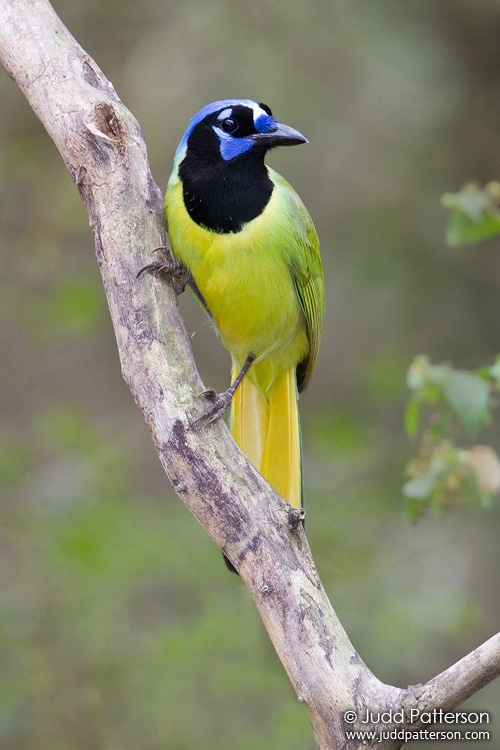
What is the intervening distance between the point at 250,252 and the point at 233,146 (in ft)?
1.33

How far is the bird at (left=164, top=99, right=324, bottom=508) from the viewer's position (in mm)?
3303

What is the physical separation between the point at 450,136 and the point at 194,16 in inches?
64.7

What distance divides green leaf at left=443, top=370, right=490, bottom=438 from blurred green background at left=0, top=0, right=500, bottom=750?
171cm

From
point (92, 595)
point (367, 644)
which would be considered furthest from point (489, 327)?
point (92, 595)

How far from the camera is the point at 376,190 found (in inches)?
239

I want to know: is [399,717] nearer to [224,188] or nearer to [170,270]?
[170,270]

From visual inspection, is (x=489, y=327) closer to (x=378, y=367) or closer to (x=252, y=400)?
(x=378, y=367)

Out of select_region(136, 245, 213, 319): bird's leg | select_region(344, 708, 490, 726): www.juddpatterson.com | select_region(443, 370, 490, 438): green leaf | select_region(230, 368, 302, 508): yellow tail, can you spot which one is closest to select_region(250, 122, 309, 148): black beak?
select_region(136, 245, 213, 319): bird's leg

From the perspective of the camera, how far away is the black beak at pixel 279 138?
3389 millimetres

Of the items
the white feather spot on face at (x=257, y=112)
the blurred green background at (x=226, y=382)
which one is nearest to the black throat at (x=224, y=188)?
the white feather spot on face at (x=257, y=112)

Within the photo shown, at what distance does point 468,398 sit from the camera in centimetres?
292

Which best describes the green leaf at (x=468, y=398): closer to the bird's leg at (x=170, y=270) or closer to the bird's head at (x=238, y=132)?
the bird's leg at (x=170, y=270)

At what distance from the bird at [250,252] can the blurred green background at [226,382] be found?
1139mm

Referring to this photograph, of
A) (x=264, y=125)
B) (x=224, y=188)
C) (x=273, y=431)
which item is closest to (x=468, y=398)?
(x=273, y=431)
